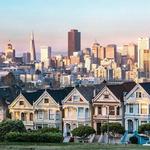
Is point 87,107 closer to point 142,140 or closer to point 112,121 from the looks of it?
point 112,121

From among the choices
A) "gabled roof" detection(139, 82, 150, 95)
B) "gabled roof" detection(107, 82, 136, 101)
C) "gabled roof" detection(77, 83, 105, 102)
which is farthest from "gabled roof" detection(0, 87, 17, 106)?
"gabled roof" detection(139, 82, 150, 95)

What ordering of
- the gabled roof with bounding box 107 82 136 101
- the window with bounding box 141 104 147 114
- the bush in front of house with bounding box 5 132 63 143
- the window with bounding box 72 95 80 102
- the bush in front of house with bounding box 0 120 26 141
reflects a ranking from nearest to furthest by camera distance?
1. the bush in front of house with bounding box 5 132 63 143
2. the bush in front of house with bounding box 0 120 26 141
3. the window with bounding box 141 104 147 114
4. the gabled roof with bounding box 107 82 136 101
5. the window with bounding box 72 95 80 102

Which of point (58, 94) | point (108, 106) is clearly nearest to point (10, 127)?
point (108, 106)

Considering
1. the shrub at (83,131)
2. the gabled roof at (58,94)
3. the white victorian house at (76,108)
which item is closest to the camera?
the shrub at (83,131)

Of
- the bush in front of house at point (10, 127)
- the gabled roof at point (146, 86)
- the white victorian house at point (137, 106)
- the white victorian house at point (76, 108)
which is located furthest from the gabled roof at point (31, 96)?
the gabled roof at point (146, 86)

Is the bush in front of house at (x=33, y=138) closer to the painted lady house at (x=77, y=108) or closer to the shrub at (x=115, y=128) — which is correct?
the shrub at (x=115, y=128)

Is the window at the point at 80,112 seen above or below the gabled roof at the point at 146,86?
below

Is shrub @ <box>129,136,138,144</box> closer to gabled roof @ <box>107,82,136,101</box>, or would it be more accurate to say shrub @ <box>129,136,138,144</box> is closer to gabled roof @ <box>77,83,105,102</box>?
gabled roof @ <box>107,82,136,101</box>

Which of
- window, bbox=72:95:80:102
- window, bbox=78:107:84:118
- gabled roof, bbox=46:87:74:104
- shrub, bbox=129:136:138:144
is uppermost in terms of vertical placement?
gabled roof, bbox=46:87:74:104
